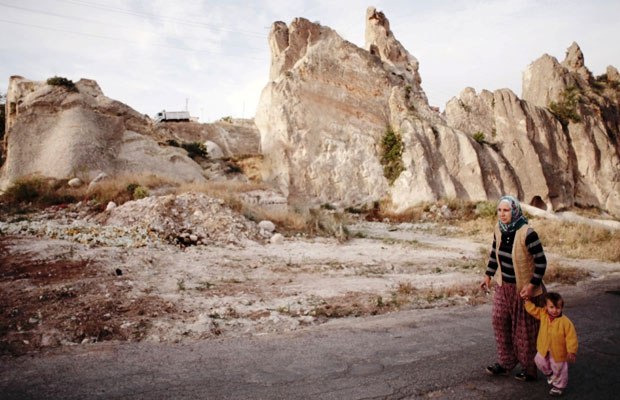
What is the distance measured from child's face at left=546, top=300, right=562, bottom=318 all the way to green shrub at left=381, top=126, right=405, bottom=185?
70.8 ft

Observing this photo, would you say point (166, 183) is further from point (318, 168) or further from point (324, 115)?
point (324, 115)

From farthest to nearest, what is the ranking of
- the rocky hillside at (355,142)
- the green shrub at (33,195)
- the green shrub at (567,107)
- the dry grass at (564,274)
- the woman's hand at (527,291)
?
the green shrub at (567,107) → the rocky hillside at (355,142) → the green shrub at (33,195) → the dry grass at (564,274) → the woman's hand at (527,291)

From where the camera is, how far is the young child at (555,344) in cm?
307

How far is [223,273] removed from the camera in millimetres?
8055

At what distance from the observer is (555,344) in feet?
10.2

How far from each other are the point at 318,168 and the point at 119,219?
14.4m

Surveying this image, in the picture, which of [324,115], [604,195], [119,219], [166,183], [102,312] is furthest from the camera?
[604,195]

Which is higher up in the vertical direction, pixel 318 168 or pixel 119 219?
pixel 318 168

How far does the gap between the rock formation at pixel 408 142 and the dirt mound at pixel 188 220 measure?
10.9 m

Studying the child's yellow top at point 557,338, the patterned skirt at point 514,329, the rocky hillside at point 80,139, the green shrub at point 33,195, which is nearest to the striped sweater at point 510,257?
the patterned skirt at point 514,329

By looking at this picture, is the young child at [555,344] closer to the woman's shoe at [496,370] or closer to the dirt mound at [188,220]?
the woman's shoe at [496,370]

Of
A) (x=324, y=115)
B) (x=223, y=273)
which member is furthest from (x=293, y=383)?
(x=324, y=115)

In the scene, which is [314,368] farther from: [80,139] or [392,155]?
[80,139]

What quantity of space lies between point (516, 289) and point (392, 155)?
22.1 m
